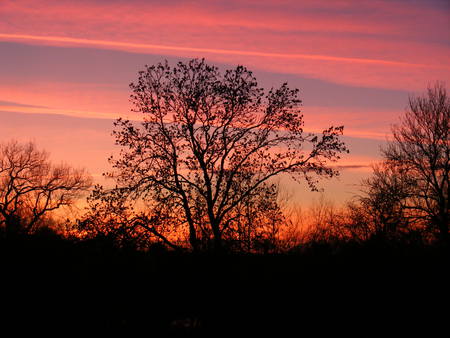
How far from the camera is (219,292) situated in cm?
2559

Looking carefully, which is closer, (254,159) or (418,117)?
(254,159)

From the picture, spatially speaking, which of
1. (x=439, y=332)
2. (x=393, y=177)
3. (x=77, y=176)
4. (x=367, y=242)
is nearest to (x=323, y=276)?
(x=367, y=242)

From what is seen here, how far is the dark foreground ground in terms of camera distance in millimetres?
21703

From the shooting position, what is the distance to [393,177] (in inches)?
1722

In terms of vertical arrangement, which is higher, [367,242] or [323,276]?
[367,242]

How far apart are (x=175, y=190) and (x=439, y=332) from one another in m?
16.0

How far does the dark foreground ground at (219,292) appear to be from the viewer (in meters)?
21.7

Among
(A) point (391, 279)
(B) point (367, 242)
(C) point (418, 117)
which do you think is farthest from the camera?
(C) point (418, 117)

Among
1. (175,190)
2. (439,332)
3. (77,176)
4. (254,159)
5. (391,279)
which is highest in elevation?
(77,176)

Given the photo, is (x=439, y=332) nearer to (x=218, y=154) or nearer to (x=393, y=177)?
(x=218, y=154)

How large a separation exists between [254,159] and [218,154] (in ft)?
7.30

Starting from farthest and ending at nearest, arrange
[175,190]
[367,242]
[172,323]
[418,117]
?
1. [418,117]
2. [175,190]
3. [367,242]
4. [172,323]

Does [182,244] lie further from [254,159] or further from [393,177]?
[393,177]

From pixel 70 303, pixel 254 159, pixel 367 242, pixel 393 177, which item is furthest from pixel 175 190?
pixel 393 177
